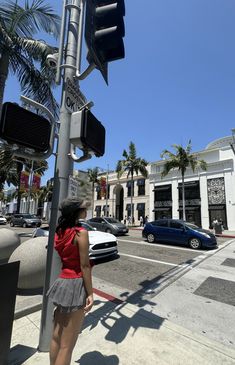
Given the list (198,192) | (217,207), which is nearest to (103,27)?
(217,207)

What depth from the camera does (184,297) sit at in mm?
5062

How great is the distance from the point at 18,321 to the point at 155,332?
221 centimetres

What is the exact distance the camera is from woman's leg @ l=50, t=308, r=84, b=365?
6.92ft

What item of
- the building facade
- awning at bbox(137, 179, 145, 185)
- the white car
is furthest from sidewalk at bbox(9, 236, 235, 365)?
awning at bbox(137, 179, 145, 185)

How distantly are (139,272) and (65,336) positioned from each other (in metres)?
5.45

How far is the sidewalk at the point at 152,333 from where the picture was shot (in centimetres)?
271

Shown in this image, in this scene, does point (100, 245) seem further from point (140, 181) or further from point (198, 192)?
point (140, 181)

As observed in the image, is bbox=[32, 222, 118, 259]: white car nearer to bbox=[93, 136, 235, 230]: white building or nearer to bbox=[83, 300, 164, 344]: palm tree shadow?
bbox=[83, 300, 164, 344]: palm tree shadow

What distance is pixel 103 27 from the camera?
276cm

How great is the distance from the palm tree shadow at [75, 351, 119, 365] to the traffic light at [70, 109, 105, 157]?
8.32 ft

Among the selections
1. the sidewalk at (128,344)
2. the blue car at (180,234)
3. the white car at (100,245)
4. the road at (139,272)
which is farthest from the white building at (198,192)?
the sidewalk at (128,344)

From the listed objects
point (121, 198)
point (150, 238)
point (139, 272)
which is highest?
point (121, 198)

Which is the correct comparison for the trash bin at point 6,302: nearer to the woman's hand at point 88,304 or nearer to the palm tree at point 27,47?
the woman's hand at point 88,304

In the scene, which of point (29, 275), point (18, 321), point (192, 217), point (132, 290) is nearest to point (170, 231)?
point (132, 290)
